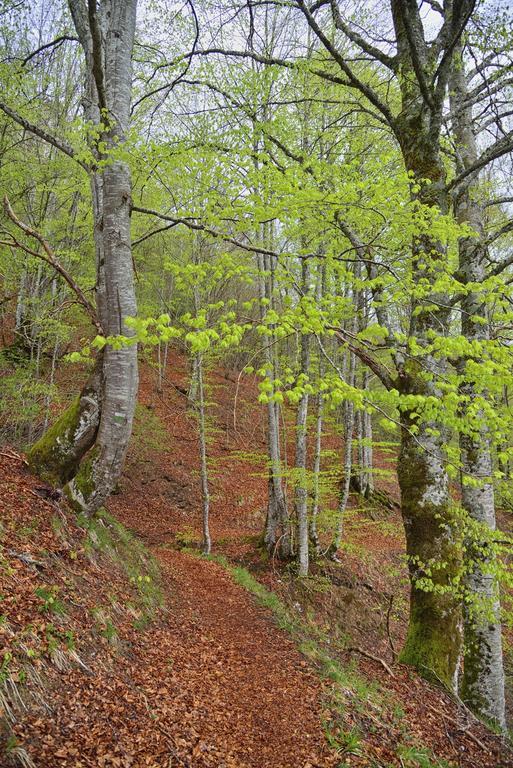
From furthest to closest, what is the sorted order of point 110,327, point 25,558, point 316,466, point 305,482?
point 316,466 < point 305,482 < point 110,327 < point 25,558

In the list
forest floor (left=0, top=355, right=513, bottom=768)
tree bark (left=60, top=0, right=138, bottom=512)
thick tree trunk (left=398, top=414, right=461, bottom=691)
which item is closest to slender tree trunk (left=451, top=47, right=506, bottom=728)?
thick tree trunk (left=398, top=414, right=461, bottom=691)

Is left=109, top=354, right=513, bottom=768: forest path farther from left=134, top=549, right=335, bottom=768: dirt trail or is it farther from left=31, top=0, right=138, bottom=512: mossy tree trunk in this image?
left=31, top=0, right=138, bottom=512: mossy tree trunk

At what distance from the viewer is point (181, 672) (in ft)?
14.0

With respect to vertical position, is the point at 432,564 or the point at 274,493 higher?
the point at 432,564

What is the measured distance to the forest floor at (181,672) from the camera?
2875 mm

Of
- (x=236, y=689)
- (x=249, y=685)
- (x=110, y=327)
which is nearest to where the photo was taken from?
(x=236, y=689)

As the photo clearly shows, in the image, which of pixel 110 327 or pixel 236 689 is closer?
pixel 236 689

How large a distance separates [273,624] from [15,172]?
989 cm

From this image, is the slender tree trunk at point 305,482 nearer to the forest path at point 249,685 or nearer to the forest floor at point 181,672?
the forest floor at point 181,672

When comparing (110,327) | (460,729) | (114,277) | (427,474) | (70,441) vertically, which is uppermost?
(114,277)

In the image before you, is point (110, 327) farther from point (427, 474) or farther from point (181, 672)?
point (427, 474)

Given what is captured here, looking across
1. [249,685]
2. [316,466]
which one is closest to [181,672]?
[249,685]

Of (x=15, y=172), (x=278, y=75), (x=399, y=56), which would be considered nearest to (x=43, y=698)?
(x=399, y=56)

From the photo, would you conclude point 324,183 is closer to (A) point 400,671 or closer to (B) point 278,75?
(B) point 278,75
